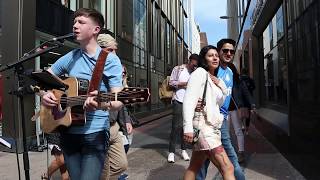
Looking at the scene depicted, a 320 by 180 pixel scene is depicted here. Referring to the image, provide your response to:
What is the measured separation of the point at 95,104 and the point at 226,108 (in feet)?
7.62

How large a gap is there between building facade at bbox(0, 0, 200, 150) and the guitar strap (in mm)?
1072

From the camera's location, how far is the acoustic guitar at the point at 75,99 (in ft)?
10.5

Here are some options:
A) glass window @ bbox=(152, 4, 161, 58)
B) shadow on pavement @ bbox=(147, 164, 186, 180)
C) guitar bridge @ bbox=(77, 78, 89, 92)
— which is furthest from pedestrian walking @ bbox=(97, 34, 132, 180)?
glass window @ bbox=(152, 4, 161, 58)

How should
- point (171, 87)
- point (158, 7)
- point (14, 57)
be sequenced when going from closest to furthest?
1. point (171, 87)
2. point (14, 57)
3. point (158, 7)

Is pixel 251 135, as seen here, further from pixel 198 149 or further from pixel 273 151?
pixel 198 149

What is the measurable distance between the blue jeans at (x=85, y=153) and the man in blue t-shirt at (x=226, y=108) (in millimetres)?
1742

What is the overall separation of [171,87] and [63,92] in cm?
510

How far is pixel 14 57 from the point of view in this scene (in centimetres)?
1028

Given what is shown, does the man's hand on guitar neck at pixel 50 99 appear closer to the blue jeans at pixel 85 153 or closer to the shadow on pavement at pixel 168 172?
the blue jeans at pixel 85 153

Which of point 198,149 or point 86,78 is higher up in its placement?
point 86,78

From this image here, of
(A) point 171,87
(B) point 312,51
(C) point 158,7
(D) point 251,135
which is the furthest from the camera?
(C) point 158,7

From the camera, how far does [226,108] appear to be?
17.0 feet

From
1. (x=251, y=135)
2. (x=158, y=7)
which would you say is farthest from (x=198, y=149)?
(x=158, y=7)

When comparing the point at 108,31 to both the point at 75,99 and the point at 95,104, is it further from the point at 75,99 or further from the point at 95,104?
the point at 95,104
